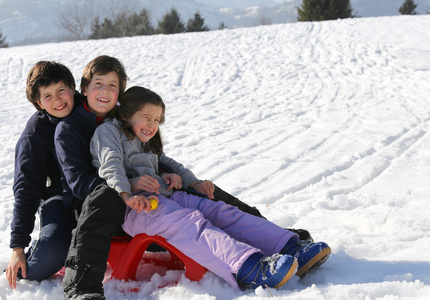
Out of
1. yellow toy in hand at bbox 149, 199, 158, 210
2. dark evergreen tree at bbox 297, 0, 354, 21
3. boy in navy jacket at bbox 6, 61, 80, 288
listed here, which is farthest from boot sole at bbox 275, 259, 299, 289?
dark evergreen tree at bbox 297, 0, 354, 21

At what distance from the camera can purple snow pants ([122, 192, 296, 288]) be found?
1.84m

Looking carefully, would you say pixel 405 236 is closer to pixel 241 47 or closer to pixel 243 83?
pixel 243 83

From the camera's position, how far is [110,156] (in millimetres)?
1983

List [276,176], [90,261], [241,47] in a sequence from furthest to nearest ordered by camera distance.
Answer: [241,47], [276,176], [90,261]

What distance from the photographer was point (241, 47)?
36.9 feet

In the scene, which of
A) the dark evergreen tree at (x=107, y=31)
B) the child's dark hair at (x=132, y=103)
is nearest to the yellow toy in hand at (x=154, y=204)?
the child's dark hair at (x=132, y=103)

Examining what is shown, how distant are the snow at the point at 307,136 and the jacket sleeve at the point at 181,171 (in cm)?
52

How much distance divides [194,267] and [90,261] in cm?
43

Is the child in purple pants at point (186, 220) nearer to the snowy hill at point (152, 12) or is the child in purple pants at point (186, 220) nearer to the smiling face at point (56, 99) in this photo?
the smiling face at point (56, 99)

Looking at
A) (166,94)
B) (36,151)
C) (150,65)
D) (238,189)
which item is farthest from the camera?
(150,65)

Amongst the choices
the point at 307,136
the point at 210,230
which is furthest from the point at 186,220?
the point at 307,136

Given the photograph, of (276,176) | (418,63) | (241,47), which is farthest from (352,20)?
(276,176)

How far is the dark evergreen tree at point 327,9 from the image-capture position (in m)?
20.8

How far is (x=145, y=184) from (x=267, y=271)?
0.65m
